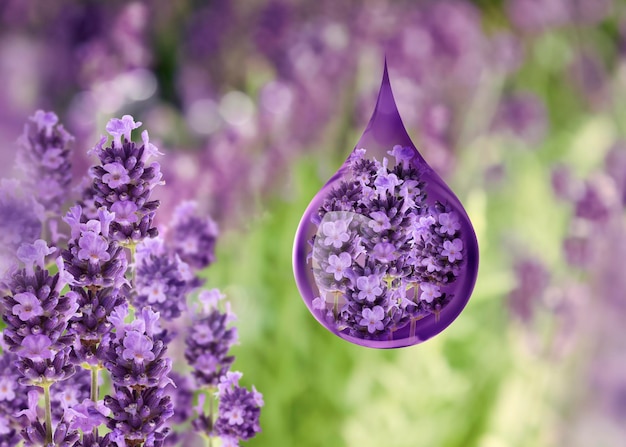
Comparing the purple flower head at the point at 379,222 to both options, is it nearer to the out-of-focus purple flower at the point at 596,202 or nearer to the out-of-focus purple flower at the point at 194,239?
the out-of-focus purple flower at the point at 194,239

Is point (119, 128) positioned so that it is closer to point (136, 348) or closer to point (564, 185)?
point (136, 348)

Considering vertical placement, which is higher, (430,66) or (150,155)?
(430,66)

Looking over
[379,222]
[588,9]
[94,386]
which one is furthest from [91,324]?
[588,9]

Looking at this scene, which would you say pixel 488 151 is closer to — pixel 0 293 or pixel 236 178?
pixel 236 178

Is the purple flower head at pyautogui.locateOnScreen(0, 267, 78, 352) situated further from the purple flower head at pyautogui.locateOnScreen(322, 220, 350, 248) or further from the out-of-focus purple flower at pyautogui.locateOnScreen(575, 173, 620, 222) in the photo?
the out-of-focus purple flower at pyautogui.locateOnScreen(575, 173, 620, 222)

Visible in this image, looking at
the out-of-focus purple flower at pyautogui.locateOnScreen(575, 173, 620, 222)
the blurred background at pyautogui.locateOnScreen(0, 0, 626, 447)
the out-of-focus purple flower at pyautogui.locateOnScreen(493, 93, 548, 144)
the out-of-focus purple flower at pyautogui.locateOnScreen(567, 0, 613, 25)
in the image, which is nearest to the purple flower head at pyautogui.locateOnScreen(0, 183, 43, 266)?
the blurred background at pyautogui.locateOnScreen(0, 0, 626, 447)

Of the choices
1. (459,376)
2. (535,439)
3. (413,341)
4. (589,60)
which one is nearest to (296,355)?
(459,376)

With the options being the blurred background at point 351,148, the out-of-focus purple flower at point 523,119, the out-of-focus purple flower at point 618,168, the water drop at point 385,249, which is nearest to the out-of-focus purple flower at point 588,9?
the blurred background at point 351,148
